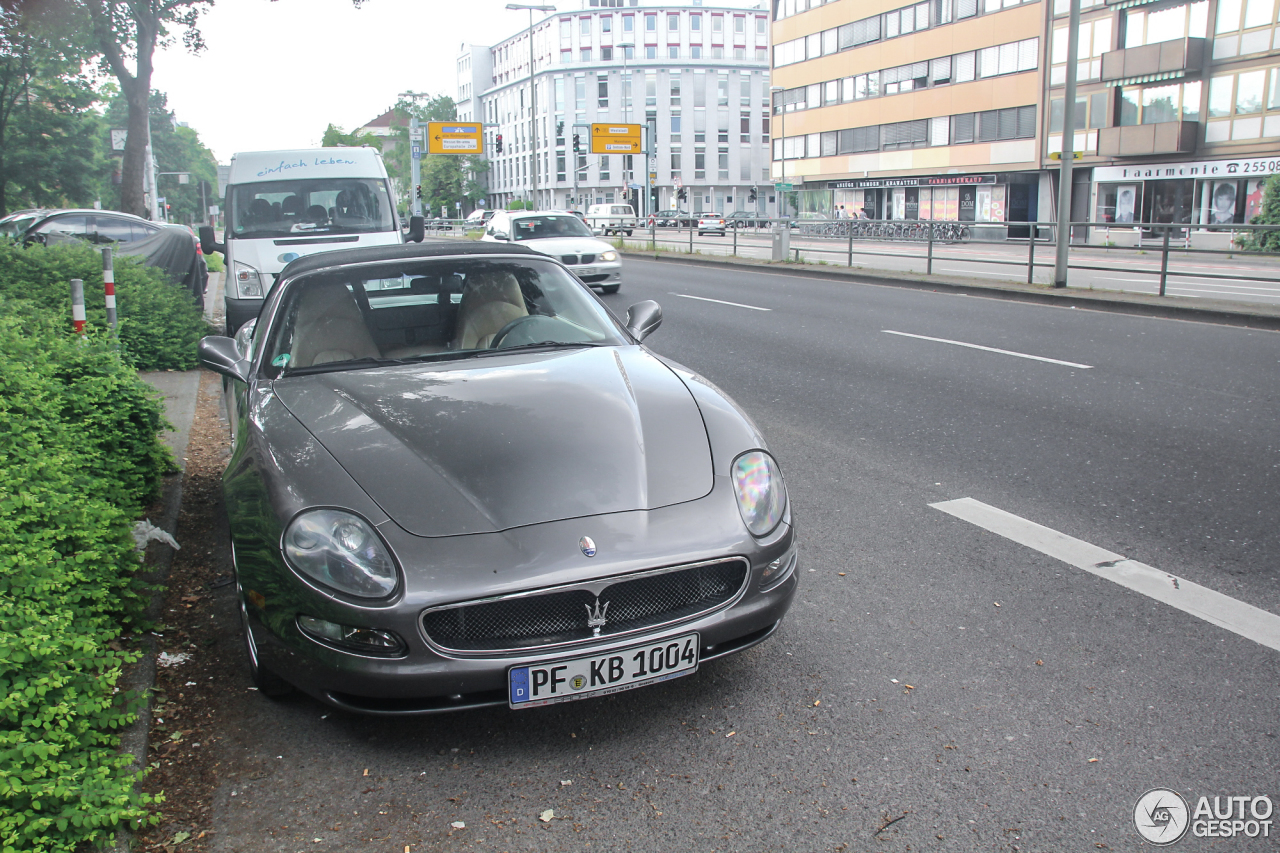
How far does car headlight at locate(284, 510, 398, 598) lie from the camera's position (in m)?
2.69

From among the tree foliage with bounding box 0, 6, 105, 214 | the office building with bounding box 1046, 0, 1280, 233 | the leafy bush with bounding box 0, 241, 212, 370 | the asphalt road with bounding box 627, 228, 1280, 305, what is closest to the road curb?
the asphalt road with bounding box 627, 228, 1280, 305

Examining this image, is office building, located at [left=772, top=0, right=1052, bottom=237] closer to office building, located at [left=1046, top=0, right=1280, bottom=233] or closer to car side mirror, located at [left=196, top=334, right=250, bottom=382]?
office building, located at [left=1046, top=0, right=1280, bottom=233]

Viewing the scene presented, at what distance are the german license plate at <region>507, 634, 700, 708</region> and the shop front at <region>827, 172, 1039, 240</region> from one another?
43907 millimetres

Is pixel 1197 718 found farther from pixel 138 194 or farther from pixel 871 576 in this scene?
pixel 138 194

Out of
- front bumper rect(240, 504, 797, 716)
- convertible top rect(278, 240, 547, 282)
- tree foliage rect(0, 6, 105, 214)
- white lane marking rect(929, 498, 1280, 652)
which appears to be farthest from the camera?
tree foliage rect(0, 6, 105, 214)

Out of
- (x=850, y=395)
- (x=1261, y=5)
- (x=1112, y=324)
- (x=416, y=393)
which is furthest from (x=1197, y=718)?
(x=1261, y=5)

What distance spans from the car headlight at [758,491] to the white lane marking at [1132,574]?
5.63 feet

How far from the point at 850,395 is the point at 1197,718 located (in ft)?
17.1

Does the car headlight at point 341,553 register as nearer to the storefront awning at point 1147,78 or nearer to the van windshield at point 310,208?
the van windshield at point 310,208

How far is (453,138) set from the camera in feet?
249

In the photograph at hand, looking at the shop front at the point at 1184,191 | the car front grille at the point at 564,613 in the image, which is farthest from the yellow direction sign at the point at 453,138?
the car front grille at the point at 564,613

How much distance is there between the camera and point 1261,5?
36.7m

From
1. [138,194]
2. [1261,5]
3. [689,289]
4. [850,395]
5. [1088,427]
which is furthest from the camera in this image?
[1261,5]

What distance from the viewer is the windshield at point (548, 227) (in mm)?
18984
